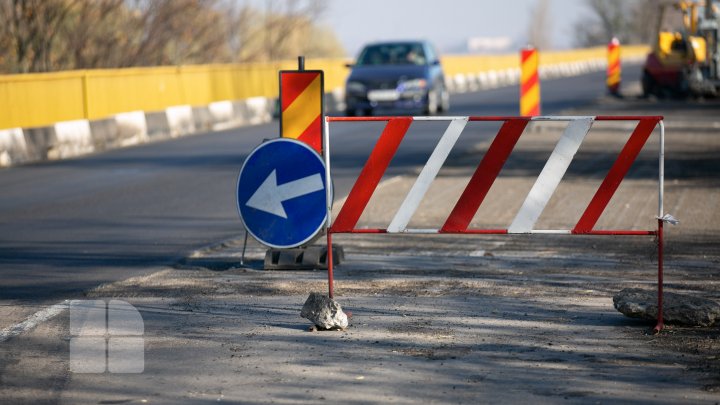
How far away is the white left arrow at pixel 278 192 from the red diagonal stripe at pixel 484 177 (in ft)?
2.90

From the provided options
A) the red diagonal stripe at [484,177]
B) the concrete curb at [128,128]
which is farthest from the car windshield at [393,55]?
the red diagonal stripe at [484,177]

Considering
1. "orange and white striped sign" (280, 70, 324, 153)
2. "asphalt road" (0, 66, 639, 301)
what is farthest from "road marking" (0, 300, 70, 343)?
"orange and white striped sign" (280, 70, 324, 153)

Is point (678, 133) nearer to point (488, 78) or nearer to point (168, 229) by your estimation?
point (168, 229)

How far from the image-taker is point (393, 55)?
29984 millimetres

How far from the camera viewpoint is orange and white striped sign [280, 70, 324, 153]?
9.10m

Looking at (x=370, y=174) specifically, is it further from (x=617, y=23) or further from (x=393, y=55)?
(x=617, y=23)

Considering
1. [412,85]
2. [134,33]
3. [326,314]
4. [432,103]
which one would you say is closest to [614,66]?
[432,103]

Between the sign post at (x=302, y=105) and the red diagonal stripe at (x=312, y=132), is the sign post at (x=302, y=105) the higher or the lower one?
the higher one

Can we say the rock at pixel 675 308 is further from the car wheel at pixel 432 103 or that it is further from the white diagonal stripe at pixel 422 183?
the car wheel at pixel 432 103

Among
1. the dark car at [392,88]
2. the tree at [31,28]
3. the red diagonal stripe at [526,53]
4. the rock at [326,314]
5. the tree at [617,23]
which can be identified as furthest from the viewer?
the tree at [617,23]

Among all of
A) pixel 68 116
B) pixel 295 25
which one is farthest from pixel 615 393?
pixel 295 25

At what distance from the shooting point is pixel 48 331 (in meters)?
7.35

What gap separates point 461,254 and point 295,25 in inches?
1270

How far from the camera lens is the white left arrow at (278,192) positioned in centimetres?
809
